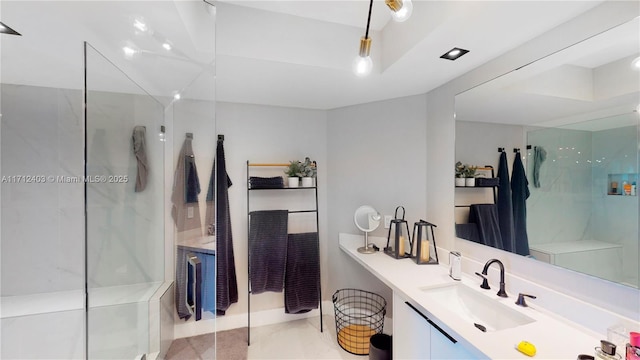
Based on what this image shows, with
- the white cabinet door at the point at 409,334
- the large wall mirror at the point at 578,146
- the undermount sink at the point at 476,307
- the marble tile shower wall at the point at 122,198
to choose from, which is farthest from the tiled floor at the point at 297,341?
the large wall mirror at the point at 578,146

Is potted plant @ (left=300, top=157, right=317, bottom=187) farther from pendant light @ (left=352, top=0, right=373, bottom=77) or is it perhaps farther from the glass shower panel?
pendant light @ (left=352, top=0, right=373, bottom=77)

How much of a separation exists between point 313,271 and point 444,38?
6.97 ft

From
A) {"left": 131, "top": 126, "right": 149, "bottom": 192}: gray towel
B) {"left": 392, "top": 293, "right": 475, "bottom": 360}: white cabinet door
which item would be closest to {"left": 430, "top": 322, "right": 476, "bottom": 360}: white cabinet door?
{"left": 392, "top": 293, "right": 475, "bottom": 360}: white cabinet door

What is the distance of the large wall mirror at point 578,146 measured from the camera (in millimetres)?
936

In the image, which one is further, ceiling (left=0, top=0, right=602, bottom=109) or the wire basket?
the wire basket

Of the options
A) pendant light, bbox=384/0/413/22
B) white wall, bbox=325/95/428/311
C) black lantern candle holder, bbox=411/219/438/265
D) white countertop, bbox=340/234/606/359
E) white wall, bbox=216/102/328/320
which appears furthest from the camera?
white wall, bbox=216/102/328/320

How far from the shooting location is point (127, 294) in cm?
166

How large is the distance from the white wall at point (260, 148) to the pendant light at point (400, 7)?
1.72 metres

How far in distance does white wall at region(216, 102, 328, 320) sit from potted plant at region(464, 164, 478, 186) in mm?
1330

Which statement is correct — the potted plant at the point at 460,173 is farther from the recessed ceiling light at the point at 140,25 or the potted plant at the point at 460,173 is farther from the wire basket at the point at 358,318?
the recessed ceiling light at the point at 140,25

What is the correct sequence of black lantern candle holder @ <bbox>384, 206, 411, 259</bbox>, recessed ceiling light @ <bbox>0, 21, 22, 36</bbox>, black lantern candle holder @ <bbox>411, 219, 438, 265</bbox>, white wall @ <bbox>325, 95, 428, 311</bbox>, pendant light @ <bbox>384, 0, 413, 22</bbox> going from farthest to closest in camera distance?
white wall @ <bbox>325, 95, 428, 311</bbox> < black lantern candle holder @ <bbox>384, 206, 411, 259</bbox> < black lantern candle holder @ <bbox>411, 219, 438, 265</bbox> < recessed ceiling light @ <bbox>0, 21, 22, 36</bbox> < pendant light @ <bbox>384, 0, 413, 22</bbox>

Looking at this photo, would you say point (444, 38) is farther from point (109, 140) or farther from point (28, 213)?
point (28, 213)

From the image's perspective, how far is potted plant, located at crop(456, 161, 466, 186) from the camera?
169 centimetres

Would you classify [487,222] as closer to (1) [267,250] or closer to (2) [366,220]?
(2) [366,220]
